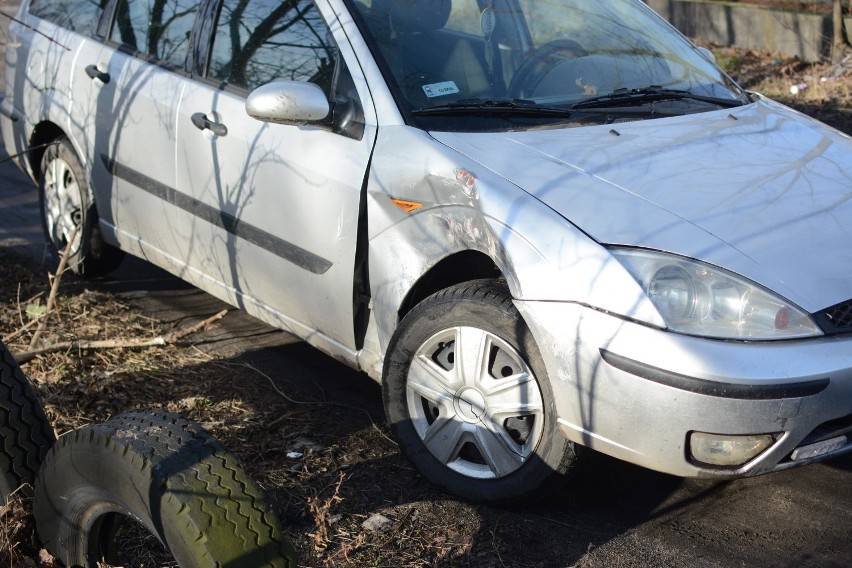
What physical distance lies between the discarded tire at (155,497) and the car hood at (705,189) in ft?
4.18

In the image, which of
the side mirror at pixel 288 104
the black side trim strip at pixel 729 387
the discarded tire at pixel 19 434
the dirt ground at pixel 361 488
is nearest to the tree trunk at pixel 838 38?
the dirt ground at pixel 361 488

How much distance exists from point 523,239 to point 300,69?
4.61 feet

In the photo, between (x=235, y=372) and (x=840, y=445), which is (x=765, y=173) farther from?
(x=235, y=372)

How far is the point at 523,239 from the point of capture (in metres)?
3.18

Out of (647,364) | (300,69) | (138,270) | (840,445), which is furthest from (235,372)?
(840,445)

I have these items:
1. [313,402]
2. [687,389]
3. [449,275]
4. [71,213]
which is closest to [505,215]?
[449,275]

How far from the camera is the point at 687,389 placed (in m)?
2.91

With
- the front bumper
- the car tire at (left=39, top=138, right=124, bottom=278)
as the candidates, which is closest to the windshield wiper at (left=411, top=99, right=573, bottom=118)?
the front bumper

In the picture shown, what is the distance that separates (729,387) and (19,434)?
6.73ft

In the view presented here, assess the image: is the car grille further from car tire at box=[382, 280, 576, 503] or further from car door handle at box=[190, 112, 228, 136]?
car door handle at box=[190, 112, 228, 136]

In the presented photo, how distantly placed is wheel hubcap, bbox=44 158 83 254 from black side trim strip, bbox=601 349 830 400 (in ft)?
11.4

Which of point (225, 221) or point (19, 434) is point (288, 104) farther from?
point (19, 434)

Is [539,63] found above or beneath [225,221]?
above

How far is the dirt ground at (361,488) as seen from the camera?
10.7ft
